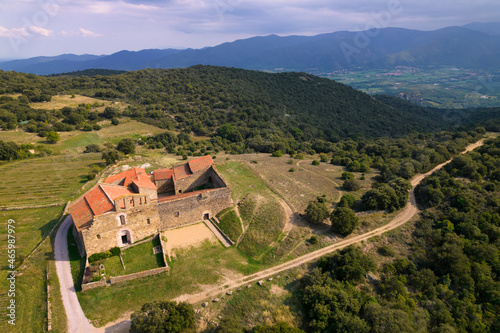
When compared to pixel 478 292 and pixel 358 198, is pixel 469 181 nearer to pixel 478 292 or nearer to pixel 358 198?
pixel 358 198

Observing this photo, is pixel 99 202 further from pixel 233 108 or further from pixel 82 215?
pixel 233 108

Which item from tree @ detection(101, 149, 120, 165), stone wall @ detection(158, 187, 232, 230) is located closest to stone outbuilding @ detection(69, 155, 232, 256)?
stone wall @ detection(158, 187, 232, 230)

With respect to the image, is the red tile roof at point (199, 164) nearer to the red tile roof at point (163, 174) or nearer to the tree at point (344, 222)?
the red tile roof at point (163, 174)

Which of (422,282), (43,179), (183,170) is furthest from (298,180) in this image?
(43,179)

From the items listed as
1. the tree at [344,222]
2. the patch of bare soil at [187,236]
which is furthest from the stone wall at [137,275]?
the tree at [344,222]

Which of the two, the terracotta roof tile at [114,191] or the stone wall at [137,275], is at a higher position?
the terracotta roof tile at [114,191]

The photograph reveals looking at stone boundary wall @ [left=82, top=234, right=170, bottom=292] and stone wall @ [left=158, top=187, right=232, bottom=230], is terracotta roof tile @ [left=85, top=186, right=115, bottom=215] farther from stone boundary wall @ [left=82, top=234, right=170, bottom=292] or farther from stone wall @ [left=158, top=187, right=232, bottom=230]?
stone wall @ [left=158, top=187, right=232, bottom=230]

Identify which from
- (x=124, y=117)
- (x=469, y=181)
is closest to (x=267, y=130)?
(x=124, y=117)
